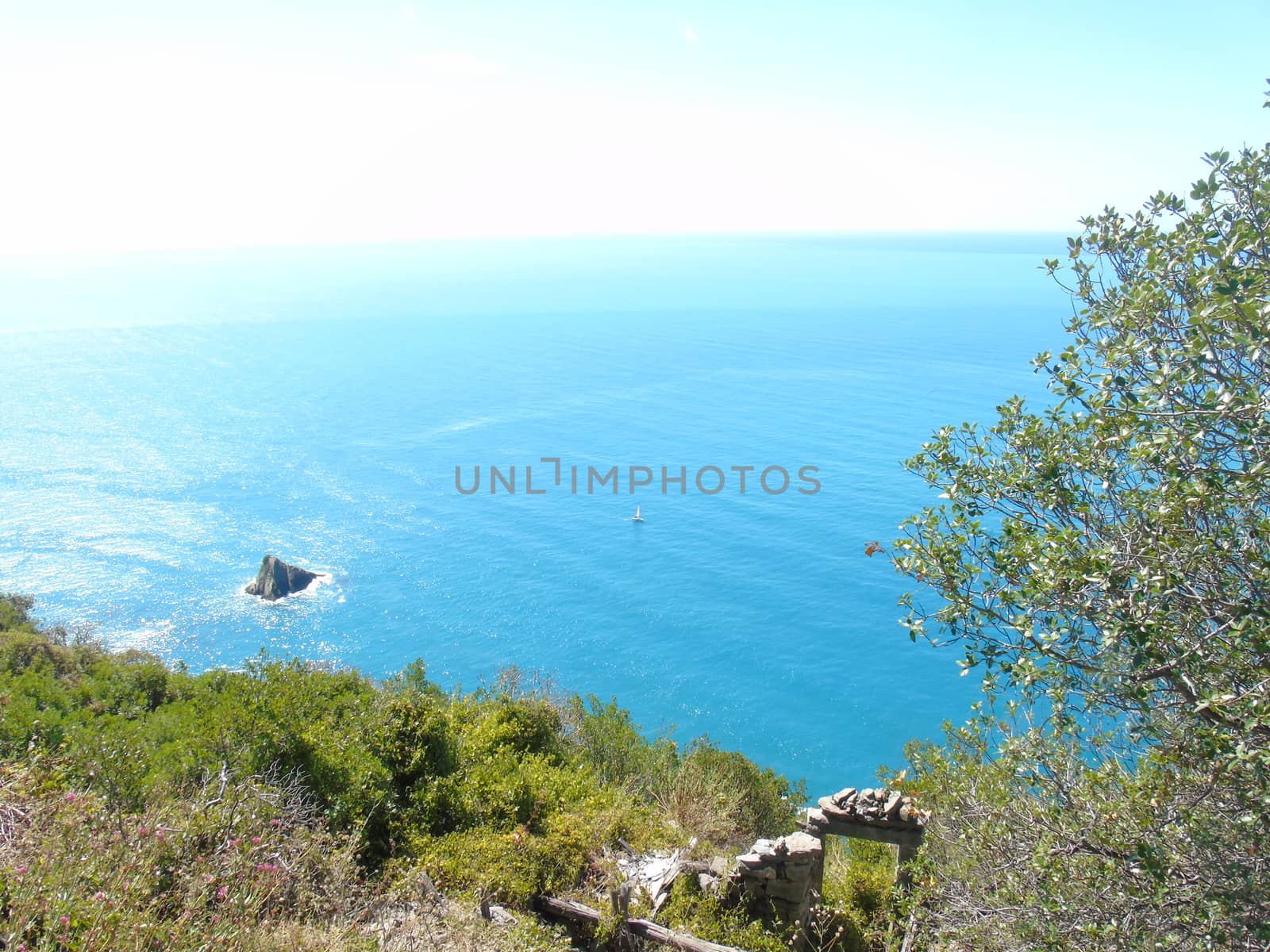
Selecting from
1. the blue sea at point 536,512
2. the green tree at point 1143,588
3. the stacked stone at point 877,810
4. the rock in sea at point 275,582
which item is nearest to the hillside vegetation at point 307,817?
the stacked stone at point 877,810

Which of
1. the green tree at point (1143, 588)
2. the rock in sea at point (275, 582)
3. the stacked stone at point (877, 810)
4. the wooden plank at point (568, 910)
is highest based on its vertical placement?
the green tree at point (1143, 588)

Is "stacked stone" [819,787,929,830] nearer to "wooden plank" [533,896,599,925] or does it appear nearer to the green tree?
the green tree

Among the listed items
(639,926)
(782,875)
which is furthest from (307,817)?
(782,875)

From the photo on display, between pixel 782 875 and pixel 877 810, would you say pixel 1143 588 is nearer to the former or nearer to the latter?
pixel 877 810

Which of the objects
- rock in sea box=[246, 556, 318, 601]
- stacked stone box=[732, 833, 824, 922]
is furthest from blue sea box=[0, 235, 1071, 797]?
stacked stone box=[732, 833, 824, 922]

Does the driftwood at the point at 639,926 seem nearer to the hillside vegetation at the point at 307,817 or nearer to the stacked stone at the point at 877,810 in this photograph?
the hillside vegetation at the point at 307,817

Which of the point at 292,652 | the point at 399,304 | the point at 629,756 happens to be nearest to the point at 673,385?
the point at 292,652

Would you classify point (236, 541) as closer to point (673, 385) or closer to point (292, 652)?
→ point (292, 652)
